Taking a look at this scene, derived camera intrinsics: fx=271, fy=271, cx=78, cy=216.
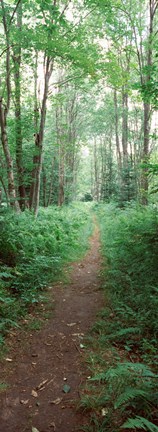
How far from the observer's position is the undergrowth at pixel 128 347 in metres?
2.83

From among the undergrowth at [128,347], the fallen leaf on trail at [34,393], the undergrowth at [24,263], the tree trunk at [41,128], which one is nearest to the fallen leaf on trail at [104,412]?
the undergrowth at [128,347]

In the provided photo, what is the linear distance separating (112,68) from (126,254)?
7574 mm

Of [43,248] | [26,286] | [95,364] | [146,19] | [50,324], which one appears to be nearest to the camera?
[95,364]

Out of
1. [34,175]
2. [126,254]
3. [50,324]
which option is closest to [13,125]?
[34,175]

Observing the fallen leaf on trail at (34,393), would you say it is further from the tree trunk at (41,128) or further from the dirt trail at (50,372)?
the tree trunk at (41,128)

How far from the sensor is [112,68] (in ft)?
35.7

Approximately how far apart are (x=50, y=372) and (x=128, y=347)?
49.2 inches

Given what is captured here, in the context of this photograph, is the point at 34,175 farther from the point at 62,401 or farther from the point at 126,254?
the point at 62,401

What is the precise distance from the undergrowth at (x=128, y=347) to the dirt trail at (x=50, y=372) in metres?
0.23

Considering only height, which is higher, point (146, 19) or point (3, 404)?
point (146, 19)

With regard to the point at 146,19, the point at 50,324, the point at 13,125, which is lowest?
the point at 50,324

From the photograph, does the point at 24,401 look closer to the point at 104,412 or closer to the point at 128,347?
the point at 104,412

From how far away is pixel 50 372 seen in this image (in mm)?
3910

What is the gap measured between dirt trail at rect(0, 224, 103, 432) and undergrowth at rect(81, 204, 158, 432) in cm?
23
